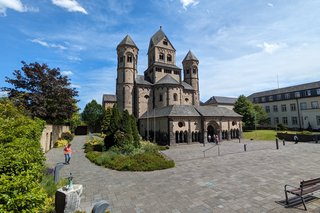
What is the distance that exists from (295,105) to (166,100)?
41.6 metres

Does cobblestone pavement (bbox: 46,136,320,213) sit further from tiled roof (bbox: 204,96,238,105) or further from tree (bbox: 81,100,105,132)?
tree (bbox: 81,100,105,132)

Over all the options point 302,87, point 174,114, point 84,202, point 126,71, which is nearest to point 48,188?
point 84,202

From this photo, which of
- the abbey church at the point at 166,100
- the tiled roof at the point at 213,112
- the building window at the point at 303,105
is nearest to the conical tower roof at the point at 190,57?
the abbey church at the point at 166,100

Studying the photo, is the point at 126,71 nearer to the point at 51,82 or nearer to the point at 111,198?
the point at 51,82

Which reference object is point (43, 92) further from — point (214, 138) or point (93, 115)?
point (93, 115)

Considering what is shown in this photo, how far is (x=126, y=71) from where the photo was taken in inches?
1679

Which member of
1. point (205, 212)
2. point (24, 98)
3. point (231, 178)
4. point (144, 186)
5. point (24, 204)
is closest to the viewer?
point (24, 204)

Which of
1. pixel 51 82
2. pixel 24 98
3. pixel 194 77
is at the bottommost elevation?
pixel 24 98

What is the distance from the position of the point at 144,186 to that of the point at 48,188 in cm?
486

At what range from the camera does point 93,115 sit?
65.9 m

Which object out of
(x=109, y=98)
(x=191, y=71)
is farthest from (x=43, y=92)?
(x=109, y=98)

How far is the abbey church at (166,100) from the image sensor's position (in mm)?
32188

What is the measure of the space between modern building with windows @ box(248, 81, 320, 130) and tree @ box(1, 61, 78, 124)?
198 ft

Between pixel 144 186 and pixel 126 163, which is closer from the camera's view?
pixel 144 186
